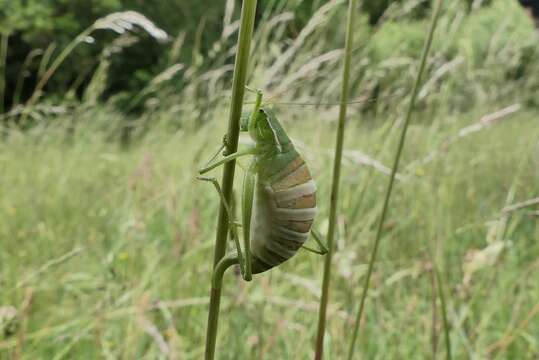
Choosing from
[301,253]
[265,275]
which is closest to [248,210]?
[265,275]

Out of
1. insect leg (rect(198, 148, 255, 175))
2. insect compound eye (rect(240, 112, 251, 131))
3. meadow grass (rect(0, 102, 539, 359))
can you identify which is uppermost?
insect compound eye (rect(240, 112, 251, 131))

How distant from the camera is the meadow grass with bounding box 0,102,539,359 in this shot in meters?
1.12

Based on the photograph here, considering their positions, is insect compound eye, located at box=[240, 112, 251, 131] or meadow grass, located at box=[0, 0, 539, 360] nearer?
insect compound eye, located at box=[240, 112, 251, 131]

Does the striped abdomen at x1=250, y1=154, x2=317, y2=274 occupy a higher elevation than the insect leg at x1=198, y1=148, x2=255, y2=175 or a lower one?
lower

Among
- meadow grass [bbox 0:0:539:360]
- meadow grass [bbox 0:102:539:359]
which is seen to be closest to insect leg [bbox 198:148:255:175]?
meadow grass [bbox 0:0:539:360]

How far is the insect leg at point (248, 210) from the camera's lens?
0.38m

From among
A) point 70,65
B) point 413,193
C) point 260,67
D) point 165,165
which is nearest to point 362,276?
point 413,193

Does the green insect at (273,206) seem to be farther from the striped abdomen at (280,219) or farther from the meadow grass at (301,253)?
the meadow grass at (301,253)

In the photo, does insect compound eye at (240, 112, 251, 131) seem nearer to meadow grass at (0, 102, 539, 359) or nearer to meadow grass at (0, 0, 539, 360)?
meadow grass at (0, 0, 539, 360)

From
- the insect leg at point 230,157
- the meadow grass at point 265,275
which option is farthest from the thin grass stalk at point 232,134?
the meadow grass at point 265,275

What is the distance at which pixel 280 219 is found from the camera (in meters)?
0.40

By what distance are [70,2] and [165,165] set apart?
1210 centimetres

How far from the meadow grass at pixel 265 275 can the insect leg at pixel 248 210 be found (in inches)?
17.2

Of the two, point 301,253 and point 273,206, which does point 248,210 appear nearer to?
point 273,206
